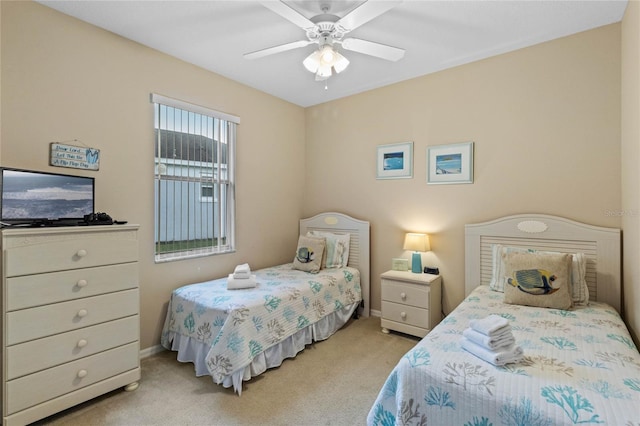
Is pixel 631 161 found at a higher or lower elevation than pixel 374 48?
lower

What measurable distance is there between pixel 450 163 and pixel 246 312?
2.45m

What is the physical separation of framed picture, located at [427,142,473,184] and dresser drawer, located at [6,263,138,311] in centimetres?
290

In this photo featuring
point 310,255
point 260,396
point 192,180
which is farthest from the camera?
point 310,255

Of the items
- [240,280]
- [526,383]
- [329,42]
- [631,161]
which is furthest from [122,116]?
[631,161]

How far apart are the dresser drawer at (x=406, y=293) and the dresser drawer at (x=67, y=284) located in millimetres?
2265

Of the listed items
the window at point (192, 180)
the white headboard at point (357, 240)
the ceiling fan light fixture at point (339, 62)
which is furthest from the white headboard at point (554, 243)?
the window at point (192, 180)

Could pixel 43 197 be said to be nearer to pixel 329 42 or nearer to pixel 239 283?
pixel 239 283

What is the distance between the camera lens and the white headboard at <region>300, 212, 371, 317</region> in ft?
12.0

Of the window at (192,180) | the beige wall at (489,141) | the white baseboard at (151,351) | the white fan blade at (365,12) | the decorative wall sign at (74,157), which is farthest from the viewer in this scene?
the window at (192,180)

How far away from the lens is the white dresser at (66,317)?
1.70 m

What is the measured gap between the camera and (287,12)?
1.84 m

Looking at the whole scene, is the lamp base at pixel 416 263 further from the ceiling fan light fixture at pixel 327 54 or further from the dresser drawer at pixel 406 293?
the ceiling fan light fixture at pixel 327 54

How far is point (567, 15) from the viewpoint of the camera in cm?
230

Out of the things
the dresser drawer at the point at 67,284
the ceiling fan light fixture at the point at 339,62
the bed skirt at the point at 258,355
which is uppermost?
the ceiling fan light fixture at the point at 339,62
